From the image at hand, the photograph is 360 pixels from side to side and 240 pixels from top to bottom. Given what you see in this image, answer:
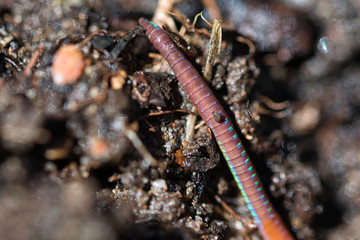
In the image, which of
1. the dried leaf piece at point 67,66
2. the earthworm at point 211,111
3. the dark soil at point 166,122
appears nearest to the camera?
the dark soil at point 166,122

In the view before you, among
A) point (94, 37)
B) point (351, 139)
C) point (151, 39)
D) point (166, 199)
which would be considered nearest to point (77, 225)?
point (166, 199)

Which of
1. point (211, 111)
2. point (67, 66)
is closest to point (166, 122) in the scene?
point (211, 111)

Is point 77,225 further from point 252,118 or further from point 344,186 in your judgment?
point 344,186

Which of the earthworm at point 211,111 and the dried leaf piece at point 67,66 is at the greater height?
the dried leaf piece at point 67,66

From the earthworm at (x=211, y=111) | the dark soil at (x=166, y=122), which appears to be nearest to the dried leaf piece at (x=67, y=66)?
the dark soil at (x=166, y=122)

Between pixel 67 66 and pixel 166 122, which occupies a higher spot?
pixel 67 66

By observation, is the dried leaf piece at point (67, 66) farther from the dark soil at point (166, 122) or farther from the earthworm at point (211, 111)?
the earthworm at point (211, 111)

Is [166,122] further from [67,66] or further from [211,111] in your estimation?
[67,66]

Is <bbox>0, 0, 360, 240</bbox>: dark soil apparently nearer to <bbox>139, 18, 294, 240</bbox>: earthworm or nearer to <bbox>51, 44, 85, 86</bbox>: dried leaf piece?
<bbox>51, 44, 85, 86</bbox>: dried leaf piece

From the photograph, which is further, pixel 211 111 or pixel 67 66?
pixel 211 111
